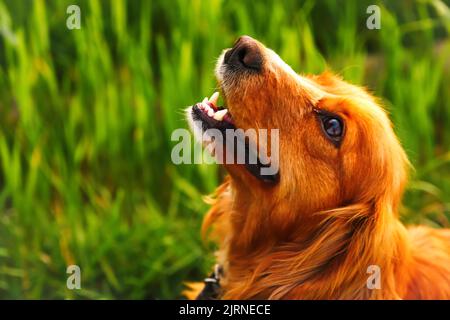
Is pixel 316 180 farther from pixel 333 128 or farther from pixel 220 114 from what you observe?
pixel 220 114

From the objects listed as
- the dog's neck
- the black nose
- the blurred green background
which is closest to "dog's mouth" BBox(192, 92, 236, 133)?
the black nose

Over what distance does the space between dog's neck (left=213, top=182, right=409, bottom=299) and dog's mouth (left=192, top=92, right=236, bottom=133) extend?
30 cm

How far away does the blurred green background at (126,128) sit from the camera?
3.57 metres

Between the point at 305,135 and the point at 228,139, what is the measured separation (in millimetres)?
257

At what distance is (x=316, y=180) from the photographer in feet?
8.00

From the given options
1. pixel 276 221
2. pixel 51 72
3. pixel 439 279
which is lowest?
pixel 439 279

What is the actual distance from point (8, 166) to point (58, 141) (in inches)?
12.3

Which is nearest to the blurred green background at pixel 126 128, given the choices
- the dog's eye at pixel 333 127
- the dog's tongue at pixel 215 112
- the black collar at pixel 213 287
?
the black collar at pixel 213 287

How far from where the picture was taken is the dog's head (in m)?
2.43

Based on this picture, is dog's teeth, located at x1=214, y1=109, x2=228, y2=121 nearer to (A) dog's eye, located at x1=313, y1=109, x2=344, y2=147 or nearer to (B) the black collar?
(A) dog's eye, located at x1=313, y1=109, x2=344, y2=147

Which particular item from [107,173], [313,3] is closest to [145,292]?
[107,173]

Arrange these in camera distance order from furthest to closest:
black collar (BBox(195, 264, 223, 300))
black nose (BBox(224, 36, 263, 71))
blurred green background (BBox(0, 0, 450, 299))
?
blurred green background (BBox(0, 0, 450, 299))
black collar (BBox(195, 264, 223, 300))
black nose (BBox(224, 36, 263, 71))

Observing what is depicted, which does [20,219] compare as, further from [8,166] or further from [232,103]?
[232,103]

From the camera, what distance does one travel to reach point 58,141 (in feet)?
12.3
